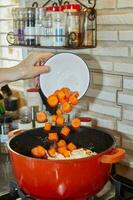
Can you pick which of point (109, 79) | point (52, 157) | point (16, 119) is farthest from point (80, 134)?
point (16, 119)

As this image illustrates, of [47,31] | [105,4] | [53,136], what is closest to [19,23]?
[47,31]

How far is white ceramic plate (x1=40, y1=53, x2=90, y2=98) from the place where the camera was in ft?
4.20

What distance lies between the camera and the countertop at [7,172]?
1.16 metres

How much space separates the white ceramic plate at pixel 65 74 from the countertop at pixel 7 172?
0.32 m

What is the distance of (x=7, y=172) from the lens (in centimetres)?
127

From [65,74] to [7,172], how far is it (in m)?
0.43

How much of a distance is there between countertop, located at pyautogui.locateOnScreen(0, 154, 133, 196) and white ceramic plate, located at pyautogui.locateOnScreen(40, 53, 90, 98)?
323 mm

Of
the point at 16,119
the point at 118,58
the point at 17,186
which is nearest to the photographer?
the point at 17,186

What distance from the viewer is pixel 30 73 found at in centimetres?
109

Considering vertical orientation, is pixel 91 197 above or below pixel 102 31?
below

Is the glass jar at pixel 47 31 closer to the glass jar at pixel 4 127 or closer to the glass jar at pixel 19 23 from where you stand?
the glass jar at pixel 19 23

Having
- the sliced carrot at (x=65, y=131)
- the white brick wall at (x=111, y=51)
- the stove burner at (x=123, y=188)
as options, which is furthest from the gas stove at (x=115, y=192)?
the white brick wall at (x=111, y=51)

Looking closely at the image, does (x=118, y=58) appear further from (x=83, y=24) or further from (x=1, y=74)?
(x=1, y=74)

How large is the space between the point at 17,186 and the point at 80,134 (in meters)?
0.27
